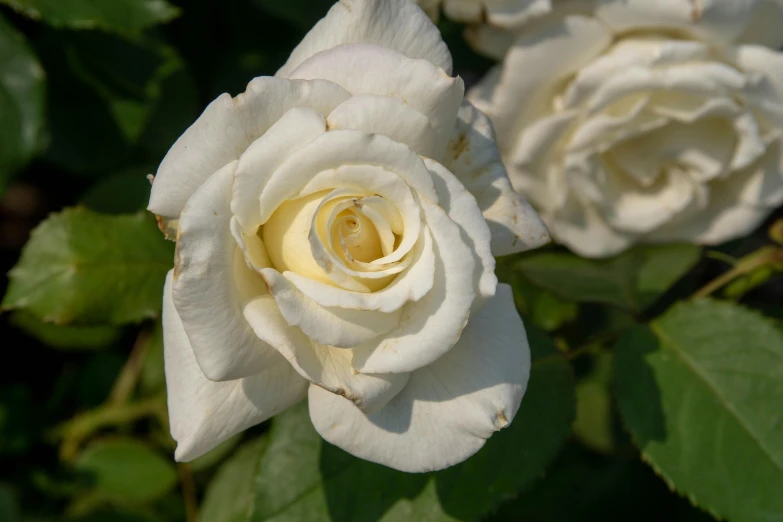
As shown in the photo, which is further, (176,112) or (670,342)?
(176,112)

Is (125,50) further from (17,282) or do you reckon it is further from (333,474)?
(333,474)

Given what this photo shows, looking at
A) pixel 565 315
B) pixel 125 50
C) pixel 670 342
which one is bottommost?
pixel 565 315

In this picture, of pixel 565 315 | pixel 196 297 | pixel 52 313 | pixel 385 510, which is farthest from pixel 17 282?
pixel 565 315

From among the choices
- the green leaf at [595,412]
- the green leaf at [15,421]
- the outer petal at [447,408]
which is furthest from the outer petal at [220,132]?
the green leaf at [595,412]

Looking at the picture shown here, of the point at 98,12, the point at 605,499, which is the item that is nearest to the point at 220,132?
the point at 98,12

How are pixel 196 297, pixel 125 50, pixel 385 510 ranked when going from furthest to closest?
pixel 125 50
pixel 385 510
pixel 196 297

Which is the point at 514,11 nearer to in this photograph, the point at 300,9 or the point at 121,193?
the point at 300,9
